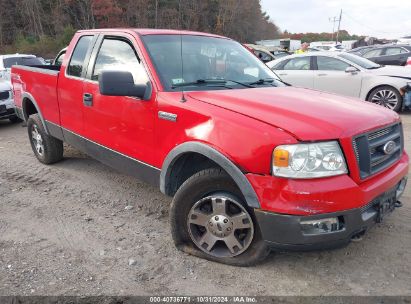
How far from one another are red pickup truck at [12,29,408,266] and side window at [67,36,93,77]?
3 cm

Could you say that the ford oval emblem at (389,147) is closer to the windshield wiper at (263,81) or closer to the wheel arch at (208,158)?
the wheel arch at (208,158)

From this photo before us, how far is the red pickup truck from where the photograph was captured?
2.55 m

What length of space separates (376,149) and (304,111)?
629 millimetres

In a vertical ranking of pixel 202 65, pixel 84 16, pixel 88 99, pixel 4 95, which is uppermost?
pixel 84 16

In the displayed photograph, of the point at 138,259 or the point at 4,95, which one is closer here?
the point at 138,259

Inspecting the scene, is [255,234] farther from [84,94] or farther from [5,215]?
[5,215]

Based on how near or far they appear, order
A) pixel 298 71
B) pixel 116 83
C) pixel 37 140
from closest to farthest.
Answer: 1. pixel 116 83
2. pixel 37 140
3. pixel 298 71

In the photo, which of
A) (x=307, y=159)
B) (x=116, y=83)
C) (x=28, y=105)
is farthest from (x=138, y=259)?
(x=28, y=105)

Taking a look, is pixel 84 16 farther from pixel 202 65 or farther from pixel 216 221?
pixel 216 221

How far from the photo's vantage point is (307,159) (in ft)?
8.28

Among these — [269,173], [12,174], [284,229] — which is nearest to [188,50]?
[269,173]

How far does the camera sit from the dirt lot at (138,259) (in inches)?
112

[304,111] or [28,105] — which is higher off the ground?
[304,111]

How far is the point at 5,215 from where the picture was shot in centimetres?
408
